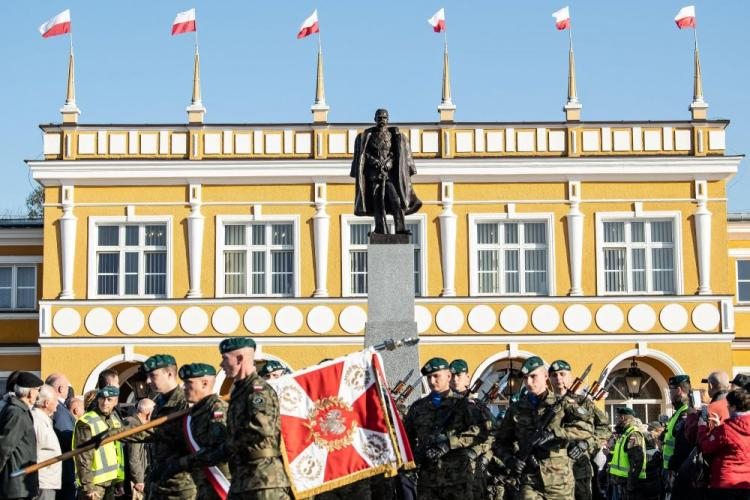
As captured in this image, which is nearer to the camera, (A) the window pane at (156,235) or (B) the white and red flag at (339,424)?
(B) the white and red flag at (339,424)

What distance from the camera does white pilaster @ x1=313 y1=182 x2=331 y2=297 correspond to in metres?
30.5

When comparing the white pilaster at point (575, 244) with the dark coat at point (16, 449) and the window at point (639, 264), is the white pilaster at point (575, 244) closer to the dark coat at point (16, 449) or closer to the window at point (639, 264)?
the window at point (639, 264)

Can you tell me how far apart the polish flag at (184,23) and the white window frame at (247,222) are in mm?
5433

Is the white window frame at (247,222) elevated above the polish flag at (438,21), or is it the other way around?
the polish flag at (438,21)

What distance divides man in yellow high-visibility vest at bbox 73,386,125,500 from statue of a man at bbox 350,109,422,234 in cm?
505

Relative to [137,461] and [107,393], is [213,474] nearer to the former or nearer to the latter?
[107,393]

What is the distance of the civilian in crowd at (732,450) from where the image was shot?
1005 cm

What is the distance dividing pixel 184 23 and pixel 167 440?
2552 cm

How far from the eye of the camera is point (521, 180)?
1217 inches

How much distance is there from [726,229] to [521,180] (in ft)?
16.5

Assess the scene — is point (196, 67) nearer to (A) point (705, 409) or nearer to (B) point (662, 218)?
(B) point (662, 218)

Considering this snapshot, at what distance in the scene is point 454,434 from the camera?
10.5m

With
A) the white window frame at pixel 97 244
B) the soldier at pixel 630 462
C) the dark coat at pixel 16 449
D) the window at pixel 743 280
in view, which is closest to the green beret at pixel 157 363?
the dark coat at pixel 16 449

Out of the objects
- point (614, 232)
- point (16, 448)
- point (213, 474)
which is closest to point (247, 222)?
point (614, 232)
